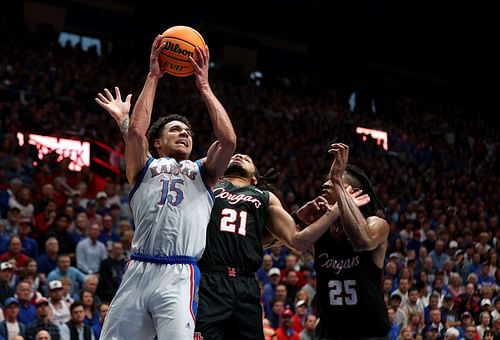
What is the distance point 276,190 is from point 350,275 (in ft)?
32.8

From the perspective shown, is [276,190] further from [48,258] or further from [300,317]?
[48,258]

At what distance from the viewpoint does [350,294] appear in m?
5.43

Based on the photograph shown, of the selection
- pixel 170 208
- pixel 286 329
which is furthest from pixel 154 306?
pixel 286 329

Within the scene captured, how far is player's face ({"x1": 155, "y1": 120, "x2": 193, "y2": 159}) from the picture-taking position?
537cm

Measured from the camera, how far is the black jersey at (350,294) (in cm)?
541

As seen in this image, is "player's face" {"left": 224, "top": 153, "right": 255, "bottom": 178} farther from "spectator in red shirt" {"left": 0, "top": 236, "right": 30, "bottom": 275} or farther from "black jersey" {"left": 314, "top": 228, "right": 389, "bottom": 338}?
"spectator in red shirt" {"left": 0, "top": 236, "right": 30, "bottom": 275}

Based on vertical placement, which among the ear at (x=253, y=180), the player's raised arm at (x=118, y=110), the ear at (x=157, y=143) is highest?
the player's raised arm at (x=118, y=110)

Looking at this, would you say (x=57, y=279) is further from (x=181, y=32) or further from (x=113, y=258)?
(x=181, y=32)

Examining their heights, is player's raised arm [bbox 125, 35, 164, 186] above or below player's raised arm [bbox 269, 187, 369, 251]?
above

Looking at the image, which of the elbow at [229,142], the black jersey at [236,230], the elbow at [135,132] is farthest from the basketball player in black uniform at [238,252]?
the elbow at [135,132]

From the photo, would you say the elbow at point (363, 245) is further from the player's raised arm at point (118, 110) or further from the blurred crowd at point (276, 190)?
the blurred crowd at point (276, 190)

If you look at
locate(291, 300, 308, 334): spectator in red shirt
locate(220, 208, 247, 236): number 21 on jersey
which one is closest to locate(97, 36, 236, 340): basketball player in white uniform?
locate(220, 208, 247, 236): number 21 on jersey

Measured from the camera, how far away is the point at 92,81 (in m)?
17.6

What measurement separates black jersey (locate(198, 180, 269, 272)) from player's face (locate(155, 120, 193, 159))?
2.03ft
